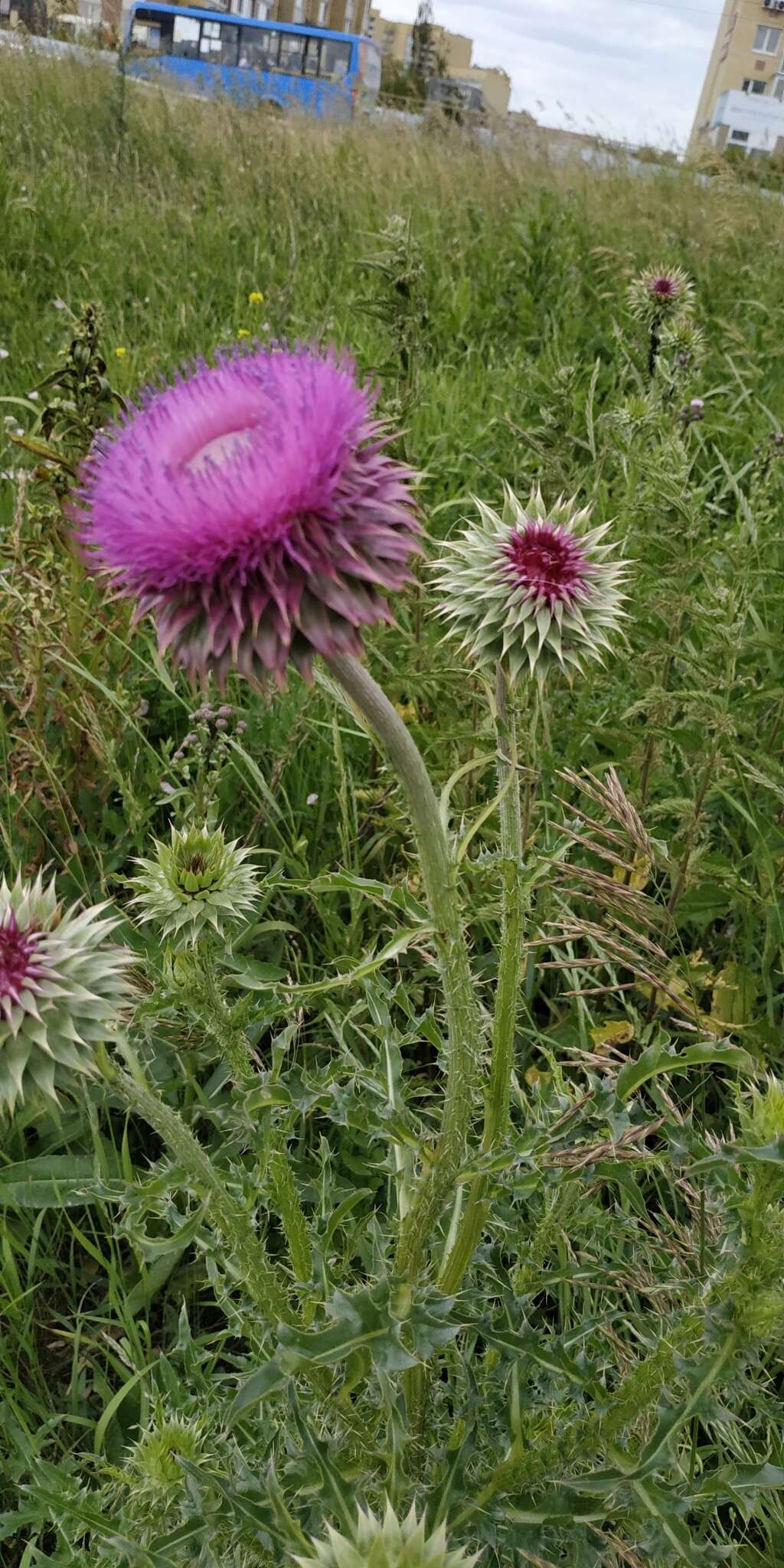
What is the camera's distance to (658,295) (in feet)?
14.0

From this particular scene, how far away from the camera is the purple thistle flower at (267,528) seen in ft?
4.12

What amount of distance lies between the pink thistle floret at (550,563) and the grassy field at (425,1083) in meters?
0.19

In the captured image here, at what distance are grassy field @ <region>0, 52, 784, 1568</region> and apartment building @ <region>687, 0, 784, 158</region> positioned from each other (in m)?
8.26

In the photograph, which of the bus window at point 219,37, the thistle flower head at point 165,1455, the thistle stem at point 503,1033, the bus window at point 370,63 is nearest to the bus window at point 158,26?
the bus window at point 219,37

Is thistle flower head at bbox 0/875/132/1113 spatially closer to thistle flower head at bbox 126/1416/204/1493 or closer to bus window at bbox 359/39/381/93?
thistle flower head at bbox 126/1416/204/1493

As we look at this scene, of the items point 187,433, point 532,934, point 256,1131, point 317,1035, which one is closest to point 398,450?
point 532,934

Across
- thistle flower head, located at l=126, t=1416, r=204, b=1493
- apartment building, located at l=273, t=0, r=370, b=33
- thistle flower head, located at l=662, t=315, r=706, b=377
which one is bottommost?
thistle flower head, located at l=126, t=1416, r=204, b=1493

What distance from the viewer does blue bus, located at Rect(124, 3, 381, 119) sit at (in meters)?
13.1

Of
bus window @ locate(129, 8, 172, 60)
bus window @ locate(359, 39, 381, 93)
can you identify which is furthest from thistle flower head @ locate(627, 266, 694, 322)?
bus window @ locate(359, 39, 381, 93)

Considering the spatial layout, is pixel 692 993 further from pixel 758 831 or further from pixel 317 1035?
pixel 317 1035

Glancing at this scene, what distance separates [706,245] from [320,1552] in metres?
8.80

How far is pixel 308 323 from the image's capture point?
6152mm

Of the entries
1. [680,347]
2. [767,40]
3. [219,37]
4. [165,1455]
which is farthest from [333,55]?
[165,1455]

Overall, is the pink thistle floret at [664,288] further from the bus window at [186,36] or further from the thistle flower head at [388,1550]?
the bus window at [186,36]
